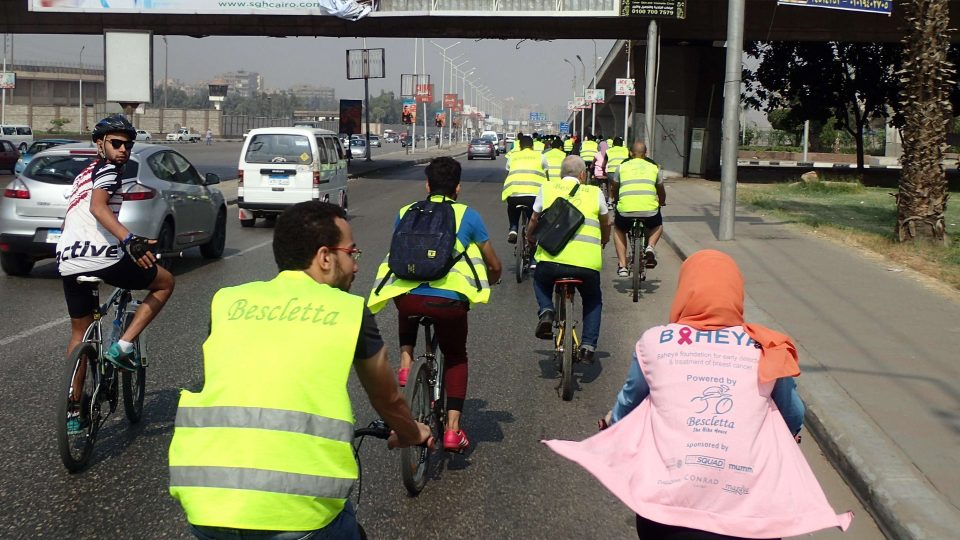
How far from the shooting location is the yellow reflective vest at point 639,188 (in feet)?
39.9

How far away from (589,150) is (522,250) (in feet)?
39.5

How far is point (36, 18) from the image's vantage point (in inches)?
1533

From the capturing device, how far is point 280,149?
2044cm

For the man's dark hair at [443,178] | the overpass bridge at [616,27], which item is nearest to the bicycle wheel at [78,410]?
the man's dark hair at [443,178]

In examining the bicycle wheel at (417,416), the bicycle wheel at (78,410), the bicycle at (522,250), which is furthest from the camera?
the bicycle at (522,250)

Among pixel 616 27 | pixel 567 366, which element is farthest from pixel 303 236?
pixel 616 27

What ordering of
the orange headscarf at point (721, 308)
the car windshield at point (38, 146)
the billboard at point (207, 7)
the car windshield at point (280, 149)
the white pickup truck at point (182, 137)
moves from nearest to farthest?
the orange headscarf at point (721, 308) → the car windshield at point (280, 149) → the billboard at point (207, 7) → the car windshield at point (38, 146) → the white pickup truck at point (182, 137)

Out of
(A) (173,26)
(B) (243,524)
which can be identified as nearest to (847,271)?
Result: (B) (243,524)

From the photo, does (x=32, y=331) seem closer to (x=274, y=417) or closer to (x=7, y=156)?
(x=274, y=417)

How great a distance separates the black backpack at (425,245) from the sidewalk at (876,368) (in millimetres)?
2426

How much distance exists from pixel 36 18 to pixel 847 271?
3420 cm

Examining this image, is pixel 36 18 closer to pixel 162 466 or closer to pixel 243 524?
pixel 162 466

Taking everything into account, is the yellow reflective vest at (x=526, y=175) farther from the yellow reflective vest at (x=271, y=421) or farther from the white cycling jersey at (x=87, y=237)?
the yellow reflective vest at (x=271, y=421)

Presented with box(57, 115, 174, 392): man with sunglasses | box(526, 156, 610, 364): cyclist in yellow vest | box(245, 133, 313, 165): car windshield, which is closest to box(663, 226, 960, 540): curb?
box(526, 156, 610, 364): cyclist in yellow vest
